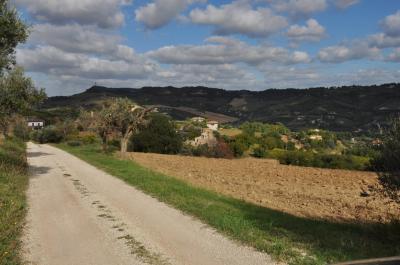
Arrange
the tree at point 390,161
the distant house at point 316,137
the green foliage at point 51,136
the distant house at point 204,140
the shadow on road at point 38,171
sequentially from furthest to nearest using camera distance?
the distant house at point 316,137 < the green foliage at point 51,136 < the distant house at point 204,140 < the shadow on road at point 38,171 < the tree at point 390,161

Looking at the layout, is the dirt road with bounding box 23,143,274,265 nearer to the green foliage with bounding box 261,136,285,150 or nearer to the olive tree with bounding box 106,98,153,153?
the olive tree with bounding box 106,98,153,153

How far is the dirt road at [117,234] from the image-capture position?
8.60 metres

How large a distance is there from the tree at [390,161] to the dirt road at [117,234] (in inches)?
162

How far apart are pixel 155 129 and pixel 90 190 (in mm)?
41706

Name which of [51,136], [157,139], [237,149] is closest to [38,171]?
[157,139]

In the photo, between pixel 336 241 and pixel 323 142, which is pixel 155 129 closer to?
pixel 323 142

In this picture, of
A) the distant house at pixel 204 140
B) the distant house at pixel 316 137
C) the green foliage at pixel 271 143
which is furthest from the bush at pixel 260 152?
the distant house at pixel 316 137

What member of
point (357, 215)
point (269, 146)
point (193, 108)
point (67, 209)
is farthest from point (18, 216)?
point (193, 108)

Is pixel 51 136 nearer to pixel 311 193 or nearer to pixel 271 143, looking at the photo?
pixel 271 143

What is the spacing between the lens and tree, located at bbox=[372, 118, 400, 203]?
Result: 10.7m

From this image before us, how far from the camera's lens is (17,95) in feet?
63.6

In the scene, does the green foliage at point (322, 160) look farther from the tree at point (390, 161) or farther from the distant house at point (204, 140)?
the tree at point (390, 161)

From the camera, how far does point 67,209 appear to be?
1398 cm

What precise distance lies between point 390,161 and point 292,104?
471ft
